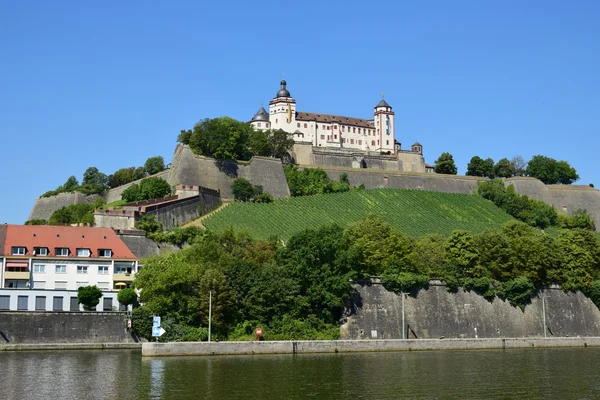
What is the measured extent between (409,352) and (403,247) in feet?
A: 35.0

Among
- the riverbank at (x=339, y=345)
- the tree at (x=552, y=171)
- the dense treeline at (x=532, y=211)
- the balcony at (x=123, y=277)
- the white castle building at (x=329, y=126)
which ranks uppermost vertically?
the white castle building at (x=329, y=126)

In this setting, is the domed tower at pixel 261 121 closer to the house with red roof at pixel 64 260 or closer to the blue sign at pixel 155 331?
the house with red roof at pixel 64 260

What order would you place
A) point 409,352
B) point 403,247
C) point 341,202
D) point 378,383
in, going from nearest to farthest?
1. point 378,383
2. point 409,352
3. point 403,247
4. point 341,202

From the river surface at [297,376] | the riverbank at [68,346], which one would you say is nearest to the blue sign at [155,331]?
the river surface at [297,376]

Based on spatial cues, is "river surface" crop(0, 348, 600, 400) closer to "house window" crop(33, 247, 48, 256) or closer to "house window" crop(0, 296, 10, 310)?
"house window" crop(0, 296, 10, 310)

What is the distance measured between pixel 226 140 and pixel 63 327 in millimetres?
43123

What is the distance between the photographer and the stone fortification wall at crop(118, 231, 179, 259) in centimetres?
6297

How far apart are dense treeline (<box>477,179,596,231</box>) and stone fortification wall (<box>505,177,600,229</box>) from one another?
1.95 meters

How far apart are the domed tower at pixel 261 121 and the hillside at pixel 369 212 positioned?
27.4 metres

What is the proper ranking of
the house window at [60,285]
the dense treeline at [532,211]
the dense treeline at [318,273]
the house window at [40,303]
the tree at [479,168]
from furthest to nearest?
the tree at [479,168] < the dense treeline at [532,211] < the house window at [60,285] < the house window at [40,303] < the dense treeline at [318,273]

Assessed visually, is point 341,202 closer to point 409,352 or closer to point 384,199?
point 384,199

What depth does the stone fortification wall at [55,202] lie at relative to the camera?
92250 mm

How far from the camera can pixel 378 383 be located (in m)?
34.6

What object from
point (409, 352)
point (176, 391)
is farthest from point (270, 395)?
point (409, 352)
